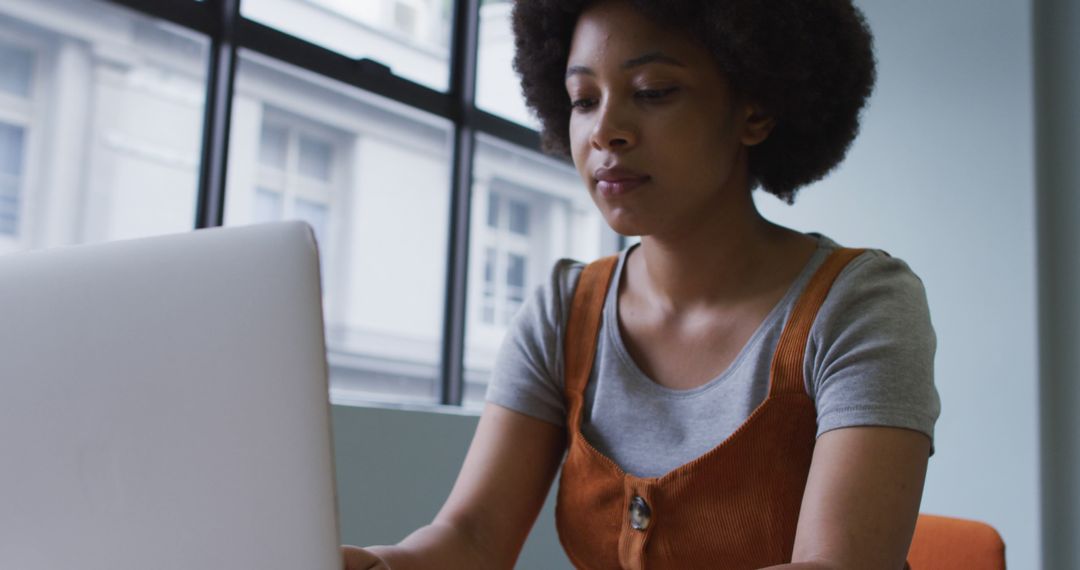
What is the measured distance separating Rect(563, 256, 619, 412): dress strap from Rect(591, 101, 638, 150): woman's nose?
221 mm

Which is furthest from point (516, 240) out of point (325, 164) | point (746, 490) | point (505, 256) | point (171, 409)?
point (171, 409)

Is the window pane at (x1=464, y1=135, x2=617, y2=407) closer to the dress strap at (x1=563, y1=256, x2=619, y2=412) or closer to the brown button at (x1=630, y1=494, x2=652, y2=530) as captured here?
the dress strap at (x1=563, y1=256, x2=619, y2=412)

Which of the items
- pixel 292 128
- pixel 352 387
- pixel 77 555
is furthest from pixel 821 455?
pixel 352 387

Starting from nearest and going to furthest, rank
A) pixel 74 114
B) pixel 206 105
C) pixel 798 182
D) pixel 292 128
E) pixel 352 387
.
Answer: pixel 798 182 → pixel 206 105 → pixel 74 114 → pixel 292 128 → pixel 352 387

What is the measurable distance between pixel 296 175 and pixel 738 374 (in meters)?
3.02

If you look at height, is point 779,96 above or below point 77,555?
above

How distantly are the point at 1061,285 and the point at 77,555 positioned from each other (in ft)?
8.41

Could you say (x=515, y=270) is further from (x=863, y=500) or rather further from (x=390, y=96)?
(x=863, y=500)

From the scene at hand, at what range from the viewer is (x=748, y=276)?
1.13 m

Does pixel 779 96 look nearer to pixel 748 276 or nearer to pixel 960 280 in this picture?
pixel 748 276

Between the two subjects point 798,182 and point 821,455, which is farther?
point 798,182

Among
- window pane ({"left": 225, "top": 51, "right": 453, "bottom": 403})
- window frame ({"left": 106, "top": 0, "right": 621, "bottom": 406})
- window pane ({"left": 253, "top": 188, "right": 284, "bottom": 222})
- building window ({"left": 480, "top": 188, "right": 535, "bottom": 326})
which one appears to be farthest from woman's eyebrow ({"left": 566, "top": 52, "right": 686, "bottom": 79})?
building window ({"left": 480, "top": 188, "right": 535, "bottom": 326})

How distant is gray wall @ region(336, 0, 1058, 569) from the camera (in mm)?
2496

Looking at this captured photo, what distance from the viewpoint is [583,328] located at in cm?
120
